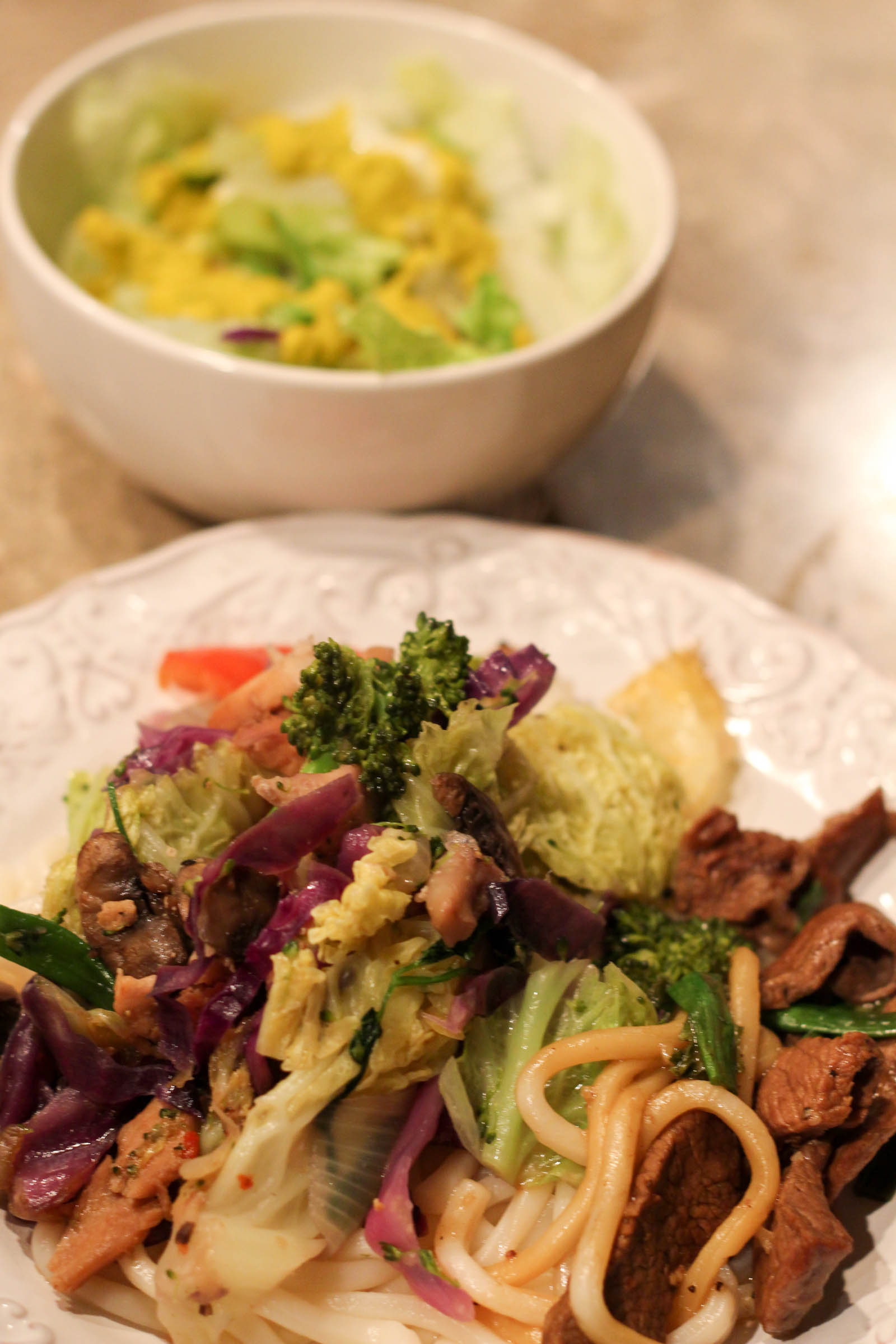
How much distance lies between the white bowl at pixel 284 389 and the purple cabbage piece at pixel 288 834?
1.53 m

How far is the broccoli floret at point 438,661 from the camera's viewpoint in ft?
8.91

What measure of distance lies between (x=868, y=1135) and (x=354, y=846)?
4.13 feet

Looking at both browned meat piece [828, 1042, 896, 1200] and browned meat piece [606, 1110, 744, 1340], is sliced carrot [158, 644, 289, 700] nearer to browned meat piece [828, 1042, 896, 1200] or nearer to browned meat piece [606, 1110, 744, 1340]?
browned meat piece [606, 1110, 744, 1340]

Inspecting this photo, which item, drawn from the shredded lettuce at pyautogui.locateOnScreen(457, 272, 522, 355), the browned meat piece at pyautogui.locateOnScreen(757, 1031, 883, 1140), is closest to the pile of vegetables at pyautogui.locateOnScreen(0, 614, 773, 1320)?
the browned meat piece at pyautogui.locateOnScreen(757, 1031, 883, 1140)

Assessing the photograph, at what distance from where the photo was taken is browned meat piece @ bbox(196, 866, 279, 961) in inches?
93.8

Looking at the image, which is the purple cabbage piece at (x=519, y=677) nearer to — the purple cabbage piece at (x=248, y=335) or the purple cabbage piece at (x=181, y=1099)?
the purple cabbage piece at (x=181, y=1099)

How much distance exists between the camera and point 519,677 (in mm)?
2992

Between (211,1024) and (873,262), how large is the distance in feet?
18.1

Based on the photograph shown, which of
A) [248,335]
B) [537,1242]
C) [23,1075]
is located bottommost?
[537,1242]

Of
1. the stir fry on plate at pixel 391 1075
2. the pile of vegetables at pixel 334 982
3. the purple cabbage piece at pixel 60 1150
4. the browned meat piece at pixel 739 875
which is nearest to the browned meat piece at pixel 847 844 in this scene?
the browned meat piece at pixel 739 875

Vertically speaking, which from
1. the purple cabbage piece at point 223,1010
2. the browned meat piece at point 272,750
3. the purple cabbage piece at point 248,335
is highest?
the purple cabbage piece at point 248,335

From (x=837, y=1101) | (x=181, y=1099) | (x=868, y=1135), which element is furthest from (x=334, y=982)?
(x=868, y=1135)

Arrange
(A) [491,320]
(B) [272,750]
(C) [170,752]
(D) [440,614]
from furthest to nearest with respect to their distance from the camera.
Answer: (A) [491,320] → (D) [440,614] → (C) [170,752] → (B) [272,750]

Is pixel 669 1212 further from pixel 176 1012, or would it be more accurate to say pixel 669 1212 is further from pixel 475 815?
pixel 176 1012
